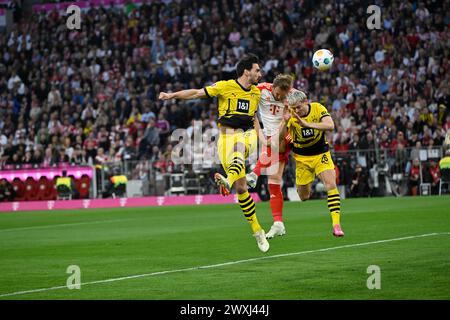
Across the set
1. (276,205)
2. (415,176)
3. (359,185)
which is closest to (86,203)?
(359,185)

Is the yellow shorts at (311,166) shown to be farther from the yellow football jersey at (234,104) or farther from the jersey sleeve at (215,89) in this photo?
the jersey sleeve at (215,89)

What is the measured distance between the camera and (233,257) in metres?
13.5

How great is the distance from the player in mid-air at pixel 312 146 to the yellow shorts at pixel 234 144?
2.26 ft

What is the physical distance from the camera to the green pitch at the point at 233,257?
10.2 meters

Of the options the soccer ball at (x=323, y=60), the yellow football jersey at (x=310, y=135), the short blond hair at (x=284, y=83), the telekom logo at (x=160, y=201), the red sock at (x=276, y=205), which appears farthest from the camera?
the telekom logo at (x=160, y=201)

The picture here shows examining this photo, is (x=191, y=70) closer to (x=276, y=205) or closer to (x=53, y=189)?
(x=53, y=189)

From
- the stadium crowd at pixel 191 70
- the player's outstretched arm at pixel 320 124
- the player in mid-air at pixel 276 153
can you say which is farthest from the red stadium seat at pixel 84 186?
the player's outstretched arm at pixel 320 124

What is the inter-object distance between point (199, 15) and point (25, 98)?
8.40 m

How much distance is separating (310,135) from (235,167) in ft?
6.19

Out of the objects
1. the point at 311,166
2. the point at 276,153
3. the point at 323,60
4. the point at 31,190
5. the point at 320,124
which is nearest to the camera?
the point at 320,124

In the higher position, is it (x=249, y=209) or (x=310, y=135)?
(x=310, y=135)

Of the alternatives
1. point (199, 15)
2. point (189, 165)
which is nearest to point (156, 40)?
point (199, 15)
